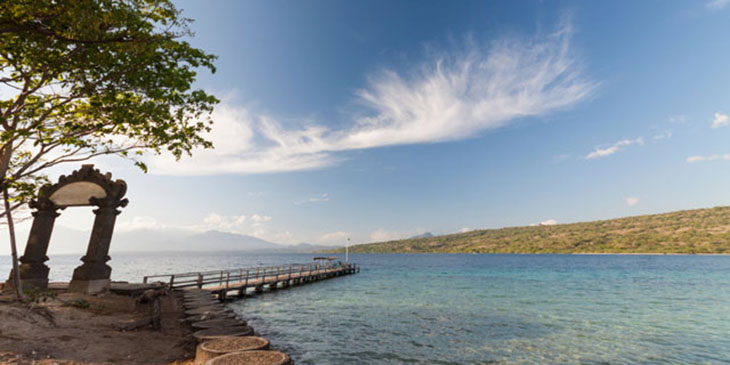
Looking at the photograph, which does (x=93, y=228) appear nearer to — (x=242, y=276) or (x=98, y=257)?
(x=98, y=257)

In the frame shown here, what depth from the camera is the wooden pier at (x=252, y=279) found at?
2761cm

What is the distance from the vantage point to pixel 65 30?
855 cm

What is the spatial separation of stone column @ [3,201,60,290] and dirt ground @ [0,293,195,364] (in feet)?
15.4

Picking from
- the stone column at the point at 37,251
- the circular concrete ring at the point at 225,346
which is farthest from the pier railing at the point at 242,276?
the circular concrete ring at the point at 225,346

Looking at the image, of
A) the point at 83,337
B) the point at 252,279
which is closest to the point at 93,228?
the point at 83,337

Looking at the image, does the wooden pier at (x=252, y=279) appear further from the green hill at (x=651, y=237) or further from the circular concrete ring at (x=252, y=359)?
the green hill at (x=651, y=237)

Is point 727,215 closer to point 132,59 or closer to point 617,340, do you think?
point 617,340

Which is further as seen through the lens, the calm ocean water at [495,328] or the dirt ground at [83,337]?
the calm ocean water at [495,328]

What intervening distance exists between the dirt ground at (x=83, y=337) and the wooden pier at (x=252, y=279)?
283 inches

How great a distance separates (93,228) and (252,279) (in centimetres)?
2355

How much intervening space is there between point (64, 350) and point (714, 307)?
130 feet

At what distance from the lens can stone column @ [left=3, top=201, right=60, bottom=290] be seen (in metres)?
18.8

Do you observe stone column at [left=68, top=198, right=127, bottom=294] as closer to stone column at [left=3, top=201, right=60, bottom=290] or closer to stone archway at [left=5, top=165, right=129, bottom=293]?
stone archway at [left=5, top=165, right=129, bottom=293]

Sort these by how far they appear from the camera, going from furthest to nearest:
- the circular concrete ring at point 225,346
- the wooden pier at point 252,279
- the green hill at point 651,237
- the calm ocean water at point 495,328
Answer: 1. the green hill at point 651,237
2. the wooden pier at point 252,279
3. the calm ocean water at point 495,328
4. the circular concrete ring at point 225,346
